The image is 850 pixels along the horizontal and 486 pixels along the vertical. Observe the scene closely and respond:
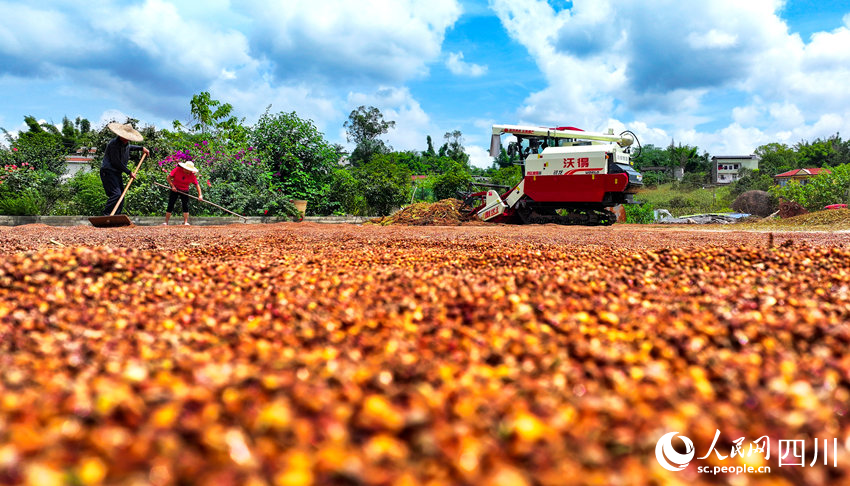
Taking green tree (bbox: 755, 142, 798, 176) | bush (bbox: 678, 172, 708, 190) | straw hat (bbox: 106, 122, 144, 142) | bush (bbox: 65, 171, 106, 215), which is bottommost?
bush (bbox: 65, 171, 106, 215)

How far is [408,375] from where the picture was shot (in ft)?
4.99

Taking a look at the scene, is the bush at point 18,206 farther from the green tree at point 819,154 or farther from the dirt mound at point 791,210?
the green tree at point 819,154

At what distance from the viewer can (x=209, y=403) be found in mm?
1247

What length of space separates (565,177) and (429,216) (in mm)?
4214

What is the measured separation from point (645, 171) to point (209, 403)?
5988cm

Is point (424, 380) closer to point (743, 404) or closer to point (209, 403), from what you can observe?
point (209, 403)

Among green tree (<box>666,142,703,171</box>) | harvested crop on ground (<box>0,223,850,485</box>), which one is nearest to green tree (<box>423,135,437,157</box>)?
green tree (<box>666,142,703,171</box>)

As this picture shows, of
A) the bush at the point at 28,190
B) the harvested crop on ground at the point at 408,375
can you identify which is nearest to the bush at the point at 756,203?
the harvested crop on ground at the point at 408,375

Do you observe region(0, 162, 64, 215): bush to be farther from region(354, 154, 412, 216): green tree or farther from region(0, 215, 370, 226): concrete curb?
region(354, 154, 412, 216): green tree

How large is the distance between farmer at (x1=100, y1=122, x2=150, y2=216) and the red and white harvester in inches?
357

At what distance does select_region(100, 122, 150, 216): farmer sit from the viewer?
30.5 ft

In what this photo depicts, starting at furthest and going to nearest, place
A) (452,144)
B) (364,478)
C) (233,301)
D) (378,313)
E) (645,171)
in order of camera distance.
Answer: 1. (452,144)
2. (645,171)
3. (233,301)
4. (378,313)
5. (364,478)

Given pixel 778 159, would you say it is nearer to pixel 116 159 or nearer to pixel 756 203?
pixel 756 203

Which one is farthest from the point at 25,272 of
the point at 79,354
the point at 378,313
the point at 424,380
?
the point at 424,380
